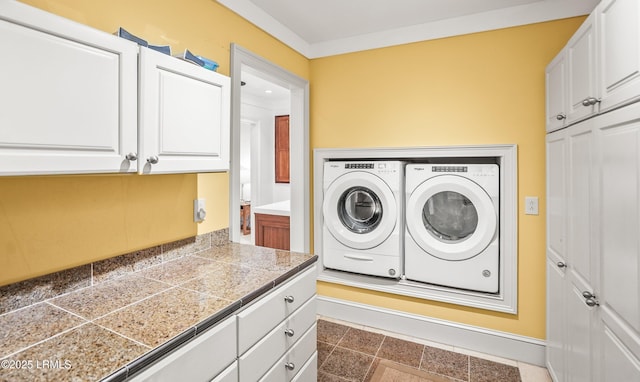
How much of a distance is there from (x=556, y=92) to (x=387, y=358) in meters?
2.10

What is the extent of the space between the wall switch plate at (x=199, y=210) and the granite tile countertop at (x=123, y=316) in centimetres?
29

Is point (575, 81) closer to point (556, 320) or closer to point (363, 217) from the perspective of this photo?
point (556, 320)

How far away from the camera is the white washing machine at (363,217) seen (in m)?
2.64

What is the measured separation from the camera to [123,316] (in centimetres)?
110

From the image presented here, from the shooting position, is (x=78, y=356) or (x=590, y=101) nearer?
(x=78, y=356)

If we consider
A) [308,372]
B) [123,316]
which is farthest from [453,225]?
[123,316]

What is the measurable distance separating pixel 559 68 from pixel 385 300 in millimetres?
2070

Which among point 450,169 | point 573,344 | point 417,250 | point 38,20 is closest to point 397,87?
point 450,169

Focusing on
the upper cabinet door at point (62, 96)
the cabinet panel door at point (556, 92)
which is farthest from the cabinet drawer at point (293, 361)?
the cabinet panel door at point (556, 92)

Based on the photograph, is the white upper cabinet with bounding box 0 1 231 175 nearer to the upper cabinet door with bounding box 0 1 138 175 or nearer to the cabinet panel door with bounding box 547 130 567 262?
the upper cabinet door with bounding box 0 1 138 175

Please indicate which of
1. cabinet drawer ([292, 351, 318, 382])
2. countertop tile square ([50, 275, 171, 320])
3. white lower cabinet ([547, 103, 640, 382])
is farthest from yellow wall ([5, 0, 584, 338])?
cabinet drawer ([292, 351, 318, 382])

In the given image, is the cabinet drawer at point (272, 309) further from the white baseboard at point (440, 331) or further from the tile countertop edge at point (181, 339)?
the white baseboard at point (440, 331)

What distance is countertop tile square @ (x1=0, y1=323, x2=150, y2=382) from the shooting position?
0.79 metres

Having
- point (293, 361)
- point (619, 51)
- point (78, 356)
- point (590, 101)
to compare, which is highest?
point (619, 51)
